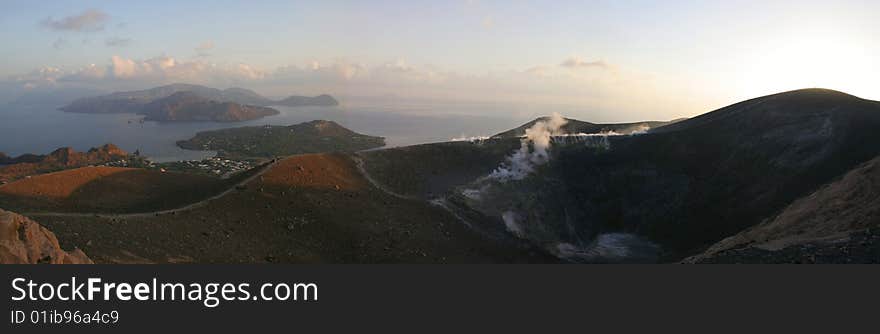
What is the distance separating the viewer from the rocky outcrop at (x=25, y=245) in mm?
14455

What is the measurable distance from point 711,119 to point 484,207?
31704mm

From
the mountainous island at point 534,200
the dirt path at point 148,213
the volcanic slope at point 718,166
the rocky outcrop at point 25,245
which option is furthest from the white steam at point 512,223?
the rocky outcrop at point 25,245

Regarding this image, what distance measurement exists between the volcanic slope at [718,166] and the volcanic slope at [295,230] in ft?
49.6

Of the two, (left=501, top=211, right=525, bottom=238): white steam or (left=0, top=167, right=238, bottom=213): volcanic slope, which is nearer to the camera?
(left=0, top=167, right=238, bottom=213): volcanic slope

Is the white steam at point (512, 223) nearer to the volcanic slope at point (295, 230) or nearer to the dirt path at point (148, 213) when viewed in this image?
the volcanic slope at point (295, 230)

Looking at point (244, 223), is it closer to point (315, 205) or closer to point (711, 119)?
point (315, 205)

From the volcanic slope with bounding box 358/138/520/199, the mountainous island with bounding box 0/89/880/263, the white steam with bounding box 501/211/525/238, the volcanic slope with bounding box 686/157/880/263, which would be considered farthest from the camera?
the volcanic slope with bounding box 358/138/520/199

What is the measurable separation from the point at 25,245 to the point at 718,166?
4988cm

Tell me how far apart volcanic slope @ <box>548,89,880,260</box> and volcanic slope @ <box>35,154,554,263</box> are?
15126 millimetres

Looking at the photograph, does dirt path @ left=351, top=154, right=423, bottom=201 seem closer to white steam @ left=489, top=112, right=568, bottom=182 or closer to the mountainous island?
the mountainous island

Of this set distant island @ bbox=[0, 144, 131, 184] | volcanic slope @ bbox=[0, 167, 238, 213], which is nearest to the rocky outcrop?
volcanic slope @ bbox=[0, 167, 238, 213]

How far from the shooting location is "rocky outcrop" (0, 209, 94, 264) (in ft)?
47.4

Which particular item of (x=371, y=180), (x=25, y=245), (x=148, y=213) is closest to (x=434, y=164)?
(x=371, y=180)

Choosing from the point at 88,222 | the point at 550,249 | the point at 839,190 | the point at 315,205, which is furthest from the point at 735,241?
the point at 88,222
